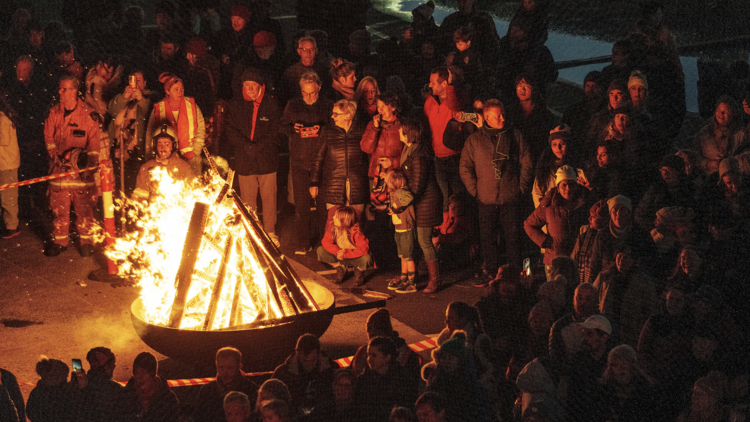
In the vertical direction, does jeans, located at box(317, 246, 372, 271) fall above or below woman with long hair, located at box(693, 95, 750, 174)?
below

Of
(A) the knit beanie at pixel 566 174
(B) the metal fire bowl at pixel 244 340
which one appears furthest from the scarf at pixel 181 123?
(A) the knit beanie at pixel 566 174

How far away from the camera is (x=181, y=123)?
10.8 m

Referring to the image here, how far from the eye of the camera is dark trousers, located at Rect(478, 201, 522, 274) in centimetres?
968

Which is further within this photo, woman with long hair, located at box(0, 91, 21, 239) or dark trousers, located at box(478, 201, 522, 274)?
woman with long hair, located at box(0, 91, 21, 239)

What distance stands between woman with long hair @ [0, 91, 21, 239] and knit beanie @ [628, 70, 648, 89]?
7.54m

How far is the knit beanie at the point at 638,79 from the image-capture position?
981 centimetres

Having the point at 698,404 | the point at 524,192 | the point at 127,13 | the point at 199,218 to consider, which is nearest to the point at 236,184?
the point at 127,13

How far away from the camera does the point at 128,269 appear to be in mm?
10000

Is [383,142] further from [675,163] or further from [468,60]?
[675,163]

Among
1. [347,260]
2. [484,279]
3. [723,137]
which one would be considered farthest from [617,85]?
[347,260]

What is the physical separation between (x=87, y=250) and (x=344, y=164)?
3.32 m

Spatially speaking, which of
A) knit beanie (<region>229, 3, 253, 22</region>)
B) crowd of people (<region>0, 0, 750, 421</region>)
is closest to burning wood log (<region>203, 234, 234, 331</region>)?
crowd of people (<region>0, 0, 750, 421</region>)

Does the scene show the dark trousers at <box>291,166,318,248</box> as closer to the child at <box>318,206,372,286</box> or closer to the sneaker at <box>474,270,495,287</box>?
the child at <box>318,206,372,286</box>

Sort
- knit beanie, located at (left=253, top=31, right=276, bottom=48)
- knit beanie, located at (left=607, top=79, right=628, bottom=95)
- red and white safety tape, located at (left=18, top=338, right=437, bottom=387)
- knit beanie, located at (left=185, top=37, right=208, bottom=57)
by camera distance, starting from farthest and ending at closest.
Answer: knit beanie, located at (left=253, top=31, right=276, bottom=48) < knit beanie, located at (left=185, top=37, right=208, bottom=57) < knit beanie, located at (left=607, top=79, right=628, bottom=95) < red and white safety tape, located at (left=18, top=338, right=437, bottom=387)
